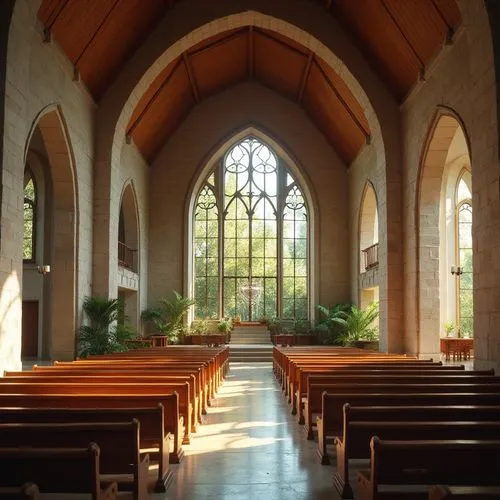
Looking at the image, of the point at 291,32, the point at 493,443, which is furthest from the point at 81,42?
the point at 493,443

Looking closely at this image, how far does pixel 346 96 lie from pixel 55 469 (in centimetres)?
1599

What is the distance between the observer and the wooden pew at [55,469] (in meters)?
3.20

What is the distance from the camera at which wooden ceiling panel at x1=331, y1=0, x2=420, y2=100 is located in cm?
1368

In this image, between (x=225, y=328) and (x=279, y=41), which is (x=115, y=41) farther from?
(x=225, y=328)

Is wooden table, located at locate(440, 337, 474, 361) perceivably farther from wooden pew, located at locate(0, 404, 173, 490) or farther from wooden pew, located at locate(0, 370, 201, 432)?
wooden pew, located at locate(0, 404, 173, 490)

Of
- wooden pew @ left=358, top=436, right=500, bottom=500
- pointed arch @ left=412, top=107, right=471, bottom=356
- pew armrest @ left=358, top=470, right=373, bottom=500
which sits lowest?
pew armrest @ left=358, top=470, right=373, bottom=500

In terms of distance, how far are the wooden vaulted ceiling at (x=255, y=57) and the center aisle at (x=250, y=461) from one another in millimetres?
7711

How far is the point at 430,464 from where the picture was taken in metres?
3.57

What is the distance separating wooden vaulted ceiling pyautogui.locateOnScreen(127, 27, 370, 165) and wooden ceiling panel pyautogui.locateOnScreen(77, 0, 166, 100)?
2.33 metres

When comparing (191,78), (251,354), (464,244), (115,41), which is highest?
(191,78)

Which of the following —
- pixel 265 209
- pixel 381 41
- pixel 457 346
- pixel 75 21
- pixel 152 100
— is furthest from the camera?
pixel 265 209

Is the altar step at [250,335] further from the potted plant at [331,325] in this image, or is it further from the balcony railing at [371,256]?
the balcony railing at [371,256]

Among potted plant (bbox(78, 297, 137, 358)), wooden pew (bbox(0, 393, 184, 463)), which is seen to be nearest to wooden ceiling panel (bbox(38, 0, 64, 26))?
potted plant (bbox(78, 297, 137, 358))

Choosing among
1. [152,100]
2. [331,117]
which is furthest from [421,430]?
[331,117]
